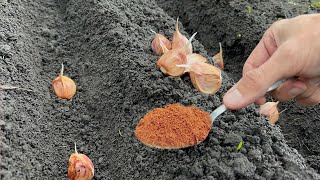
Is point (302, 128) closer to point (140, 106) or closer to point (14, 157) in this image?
point (140, 106)

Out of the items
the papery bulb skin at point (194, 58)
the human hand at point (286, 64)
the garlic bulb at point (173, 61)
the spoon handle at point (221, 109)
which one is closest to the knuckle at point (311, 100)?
the human hand at point (286, 64)

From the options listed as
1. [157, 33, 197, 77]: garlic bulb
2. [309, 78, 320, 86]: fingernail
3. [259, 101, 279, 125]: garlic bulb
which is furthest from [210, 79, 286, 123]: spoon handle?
[259, 101, 279, 125]: garlic bulb

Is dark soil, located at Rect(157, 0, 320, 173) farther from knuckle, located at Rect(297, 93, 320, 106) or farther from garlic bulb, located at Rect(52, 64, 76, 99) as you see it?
garlic bulb, located at Rect(52, 64, 76, 99)

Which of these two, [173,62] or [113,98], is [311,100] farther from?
[113,98]

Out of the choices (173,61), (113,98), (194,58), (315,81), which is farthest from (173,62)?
(315,81)

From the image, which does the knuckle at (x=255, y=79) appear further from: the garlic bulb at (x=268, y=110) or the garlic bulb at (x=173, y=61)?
the garlic bulb at (x=268, y=110)

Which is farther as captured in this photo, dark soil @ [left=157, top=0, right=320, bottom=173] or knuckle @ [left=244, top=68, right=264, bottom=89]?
dark soil @ [left=157, top=0, right=320, bottom=173]
